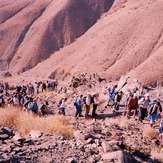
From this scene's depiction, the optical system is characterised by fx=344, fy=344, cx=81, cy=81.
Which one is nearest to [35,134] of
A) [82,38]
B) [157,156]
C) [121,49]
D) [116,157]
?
[116,157]

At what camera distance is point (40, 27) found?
76812mm

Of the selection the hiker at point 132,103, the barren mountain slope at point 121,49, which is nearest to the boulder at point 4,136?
the hiker at point 132,103

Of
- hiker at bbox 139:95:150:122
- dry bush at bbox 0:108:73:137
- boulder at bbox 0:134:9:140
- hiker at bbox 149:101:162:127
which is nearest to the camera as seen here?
boulder at bbox 0:134:9:140

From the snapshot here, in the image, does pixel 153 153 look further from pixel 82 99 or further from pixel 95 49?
pixel 95 49

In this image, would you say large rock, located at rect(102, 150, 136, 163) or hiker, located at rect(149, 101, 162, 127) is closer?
large rock, located at rect(102, 150, 136, 163)

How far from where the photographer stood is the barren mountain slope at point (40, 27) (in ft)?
228

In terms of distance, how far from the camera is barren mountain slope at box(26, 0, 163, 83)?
44000 mm

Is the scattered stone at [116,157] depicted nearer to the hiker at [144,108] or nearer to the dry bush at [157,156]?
the dry bush at [157,156]

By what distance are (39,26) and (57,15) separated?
481 centimetres

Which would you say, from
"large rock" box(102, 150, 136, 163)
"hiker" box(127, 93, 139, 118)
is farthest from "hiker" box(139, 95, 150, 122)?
"large rock" box(102, 150, 136, 163)

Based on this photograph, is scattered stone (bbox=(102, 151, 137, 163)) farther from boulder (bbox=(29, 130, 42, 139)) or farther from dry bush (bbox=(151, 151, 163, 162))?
boulder (bbox=(29, 130, 42, 139))

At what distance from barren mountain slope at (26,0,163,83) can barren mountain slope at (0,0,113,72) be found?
7.61m

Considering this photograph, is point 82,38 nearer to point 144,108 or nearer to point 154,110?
point 144,108

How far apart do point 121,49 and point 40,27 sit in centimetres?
3025
